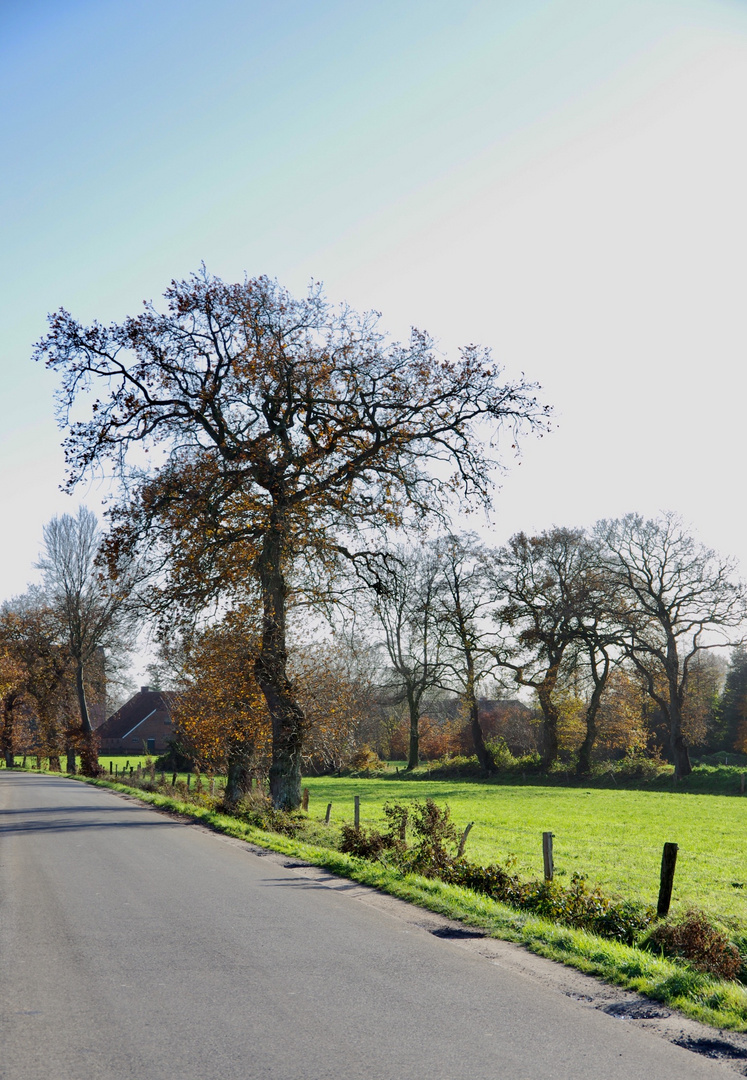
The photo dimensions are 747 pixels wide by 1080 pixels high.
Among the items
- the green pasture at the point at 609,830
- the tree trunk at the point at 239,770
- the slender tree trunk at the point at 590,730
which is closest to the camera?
the green pasture at the point at 609,830

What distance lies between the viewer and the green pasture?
48.8ft

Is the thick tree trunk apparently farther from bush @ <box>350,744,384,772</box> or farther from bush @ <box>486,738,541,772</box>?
bush @ <box>350,744,384,772</box>

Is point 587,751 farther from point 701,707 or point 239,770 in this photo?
point 239,770

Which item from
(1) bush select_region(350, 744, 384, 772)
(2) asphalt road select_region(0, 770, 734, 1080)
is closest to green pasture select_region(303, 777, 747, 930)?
(2) asphalt road select_region(0, 770, 734, 1080)

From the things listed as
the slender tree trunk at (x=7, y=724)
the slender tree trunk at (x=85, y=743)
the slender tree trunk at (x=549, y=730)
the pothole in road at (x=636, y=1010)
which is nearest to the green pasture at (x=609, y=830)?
the slender tree trunk at (x=549, y=730)

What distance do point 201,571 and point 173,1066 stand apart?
52.5ft

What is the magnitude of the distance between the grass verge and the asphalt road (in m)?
0.69

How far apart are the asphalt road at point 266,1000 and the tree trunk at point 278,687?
35.2 feet

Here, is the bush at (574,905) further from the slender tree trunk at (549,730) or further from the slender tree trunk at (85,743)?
the slender tree trunk at (85,743)

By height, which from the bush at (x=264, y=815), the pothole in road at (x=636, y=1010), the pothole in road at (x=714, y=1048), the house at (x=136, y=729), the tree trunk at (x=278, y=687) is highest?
the tree trunk at (x=278, y=687)

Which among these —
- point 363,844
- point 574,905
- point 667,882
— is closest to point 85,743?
point 363,844

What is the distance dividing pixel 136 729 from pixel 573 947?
293 feet

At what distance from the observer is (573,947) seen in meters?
7.70

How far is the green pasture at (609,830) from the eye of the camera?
1487cm
